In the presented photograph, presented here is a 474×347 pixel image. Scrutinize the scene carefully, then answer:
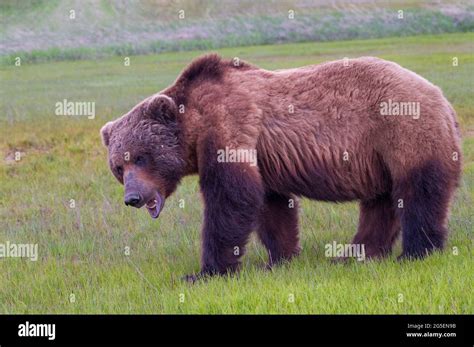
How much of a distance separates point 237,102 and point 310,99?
2.26 feet

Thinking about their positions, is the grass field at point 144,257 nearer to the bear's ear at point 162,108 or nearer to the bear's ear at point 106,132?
the bear's ear at point 106,132

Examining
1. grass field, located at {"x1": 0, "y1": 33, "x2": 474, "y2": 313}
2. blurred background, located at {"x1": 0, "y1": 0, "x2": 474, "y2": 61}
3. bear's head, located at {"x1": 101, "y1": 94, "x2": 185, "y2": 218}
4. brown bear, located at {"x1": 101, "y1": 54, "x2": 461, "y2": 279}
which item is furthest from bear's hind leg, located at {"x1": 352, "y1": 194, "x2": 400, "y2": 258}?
blurred background, located at {"x1": 0, "y1": 0, "x2": 474, "y2": 61}

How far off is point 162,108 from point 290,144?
4.11 feet

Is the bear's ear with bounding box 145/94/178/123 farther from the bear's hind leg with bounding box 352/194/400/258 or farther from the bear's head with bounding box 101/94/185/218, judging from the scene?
the bear's hind leg with bounding box 352/194/400/258

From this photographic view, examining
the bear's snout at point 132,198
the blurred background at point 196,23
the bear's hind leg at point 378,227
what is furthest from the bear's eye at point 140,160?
the blurred background at point 196,23

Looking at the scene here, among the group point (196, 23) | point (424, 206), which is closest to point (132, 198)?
point (424, 206)

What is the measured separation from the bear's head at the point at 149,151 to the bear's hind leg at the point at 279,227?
1118 mm

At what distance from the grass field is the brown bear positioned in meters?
0.53

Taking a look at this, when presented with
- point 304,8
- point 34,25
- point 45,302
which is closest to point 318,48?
point 304,8

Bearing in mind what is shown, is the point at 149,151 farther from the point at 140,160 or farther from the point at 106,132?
the point at 106,132

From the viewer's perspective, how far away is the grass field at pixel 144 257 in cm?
615

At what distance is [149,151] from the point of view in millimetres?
7242

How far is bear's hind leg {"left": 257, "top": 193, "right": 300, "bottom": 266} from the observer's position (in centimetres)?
787
